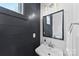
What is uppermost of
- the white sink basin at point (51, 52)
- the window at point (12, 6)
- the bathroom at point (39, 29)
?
the window at point (12, 6)

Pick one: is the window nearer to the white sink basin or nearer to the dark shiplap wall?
the dark shiplap wall

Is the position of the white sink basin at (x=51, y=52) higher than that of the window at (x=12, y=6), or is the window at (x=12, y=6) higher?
the window at (x=12, y=6)

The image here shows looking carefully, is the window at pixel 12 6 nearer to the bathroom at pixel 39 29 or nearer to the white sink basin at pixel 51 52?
the bathroom at pixel 39 29

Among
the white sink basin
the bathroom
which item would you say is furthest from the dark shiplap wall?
the white sink basin

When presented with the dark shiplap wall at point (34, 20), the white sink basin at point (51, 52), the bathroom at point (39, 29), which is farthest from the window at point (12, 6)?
the white sink basin at point (51, 52)

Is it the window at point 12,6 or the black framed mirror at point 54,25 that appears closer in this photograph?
the window at point 12,6

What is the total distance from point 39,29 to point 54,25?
0.68m

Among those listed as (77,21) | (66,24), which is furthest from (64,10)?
(77,21)

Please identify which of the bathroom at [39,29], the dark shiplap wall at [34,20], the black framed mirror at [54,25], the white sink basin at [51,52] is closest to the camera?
the bathroom at [39,29]

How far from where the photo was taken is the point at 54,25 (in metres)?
1.97

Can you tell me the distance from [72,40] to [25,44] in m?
0.98

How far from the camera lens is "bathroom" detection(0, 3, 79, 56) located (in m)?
1.25

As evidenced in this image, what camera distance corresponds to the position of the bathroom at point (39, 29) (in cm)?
125

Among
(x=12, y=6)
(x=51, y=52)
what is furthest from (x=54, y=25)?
(x=12, y=6)
